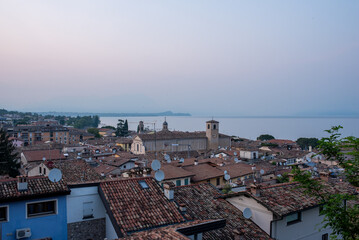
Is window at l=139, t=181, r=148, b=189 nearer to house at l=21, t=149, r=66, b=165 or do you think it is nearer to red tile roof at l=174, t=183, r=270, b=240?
red tile roof at l=174, t=183, r=270, b=240

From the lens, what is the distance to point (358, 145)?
6.38 metres

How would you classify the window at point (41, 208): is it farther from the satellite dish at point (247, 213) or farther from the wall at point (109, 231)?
the satellite dish at point (247, 213)

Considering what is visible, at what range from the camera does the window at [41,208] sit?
8.89 m

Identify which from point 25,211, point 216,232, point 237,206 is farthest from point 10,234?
point 237,206

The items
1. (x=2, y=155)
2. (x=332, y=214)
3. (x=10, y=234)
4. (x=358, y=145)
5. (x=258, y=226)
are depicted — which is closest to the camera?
(x=332, y=214)

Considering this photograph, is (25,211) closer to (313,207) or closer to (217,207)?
(217,207)

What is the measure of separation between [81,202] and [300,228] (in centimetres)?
764

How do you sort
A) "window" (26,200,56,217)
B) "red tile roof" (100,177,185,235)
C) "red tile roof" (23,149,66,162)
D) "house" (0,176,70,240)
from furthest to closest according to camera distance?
"red tile roof" (23,149,66,162), "window" (26,200,56,217), "house" (0,176,70,240), "red tile roof" (100,177,185,235)

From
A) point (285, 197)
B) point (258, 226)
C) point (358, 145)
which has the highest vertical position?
point (358, 145)

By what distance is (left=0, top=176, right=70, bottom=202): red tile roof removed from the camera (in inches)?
337

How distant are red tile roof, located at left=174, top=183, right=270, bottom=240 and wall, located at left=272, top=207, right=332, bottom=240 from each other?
0.54 metres

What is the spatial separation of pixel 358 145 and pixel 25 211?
8.99 m

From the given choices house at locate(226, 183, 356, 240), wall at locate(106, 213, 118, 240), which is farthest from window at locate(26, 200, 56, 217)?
house at locate(226, 183, 356, 240)

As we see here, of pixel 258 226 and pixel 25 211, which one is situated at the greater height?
pixel 25 211
